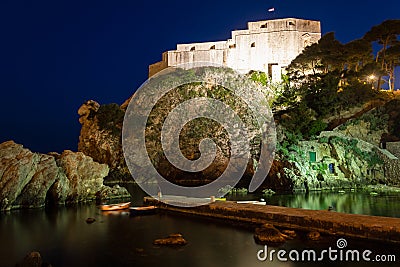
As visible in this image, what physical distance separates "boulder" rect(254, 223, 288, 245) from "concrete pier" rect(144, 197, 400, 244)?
0.71 m

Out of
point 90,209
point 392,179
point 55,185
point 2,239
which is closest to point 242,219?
point 2,239

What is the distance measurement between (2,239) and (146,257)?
4.31 meters

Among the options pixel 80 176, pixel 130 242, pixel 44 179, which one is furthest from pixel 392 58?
pixel 130 242

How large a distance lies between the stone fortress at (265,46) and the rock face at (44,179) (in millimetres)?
17848

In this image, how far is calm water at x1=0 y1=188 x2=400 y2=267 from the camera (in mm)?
6945

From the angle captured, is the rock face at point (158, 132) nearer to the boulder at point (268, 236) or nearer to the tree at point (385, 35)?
the tree at point (385, 35)

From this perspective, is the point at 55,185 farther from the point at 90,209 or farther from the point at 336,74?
the point at 336,74

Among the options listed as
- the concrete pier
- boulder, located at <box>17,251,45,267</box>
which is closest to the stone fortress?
the concrete pier

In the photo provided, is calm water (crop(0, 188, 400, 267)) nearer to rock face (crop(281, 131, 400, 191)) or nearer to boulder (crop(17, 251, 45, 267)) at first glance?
boulder (crop(17, 251, 45, 267))

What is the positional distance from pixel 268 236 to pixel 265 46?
25.3 meters

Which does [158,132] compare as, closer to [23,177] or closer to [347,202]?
[23,177]

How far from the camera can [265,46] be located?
31078 mm

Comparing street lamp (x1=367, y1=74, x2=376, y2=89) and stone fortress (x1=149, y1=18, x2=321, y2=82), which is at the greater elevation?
stone fortress (x1=149, y1=18, x2=321, y2=82)

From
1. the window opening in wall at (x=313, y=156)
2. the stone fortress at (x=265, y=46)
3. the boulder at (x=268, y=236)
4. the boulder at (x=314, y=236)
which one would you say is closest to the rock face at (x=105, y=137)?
the stone fortress at (x=265, y=46)
